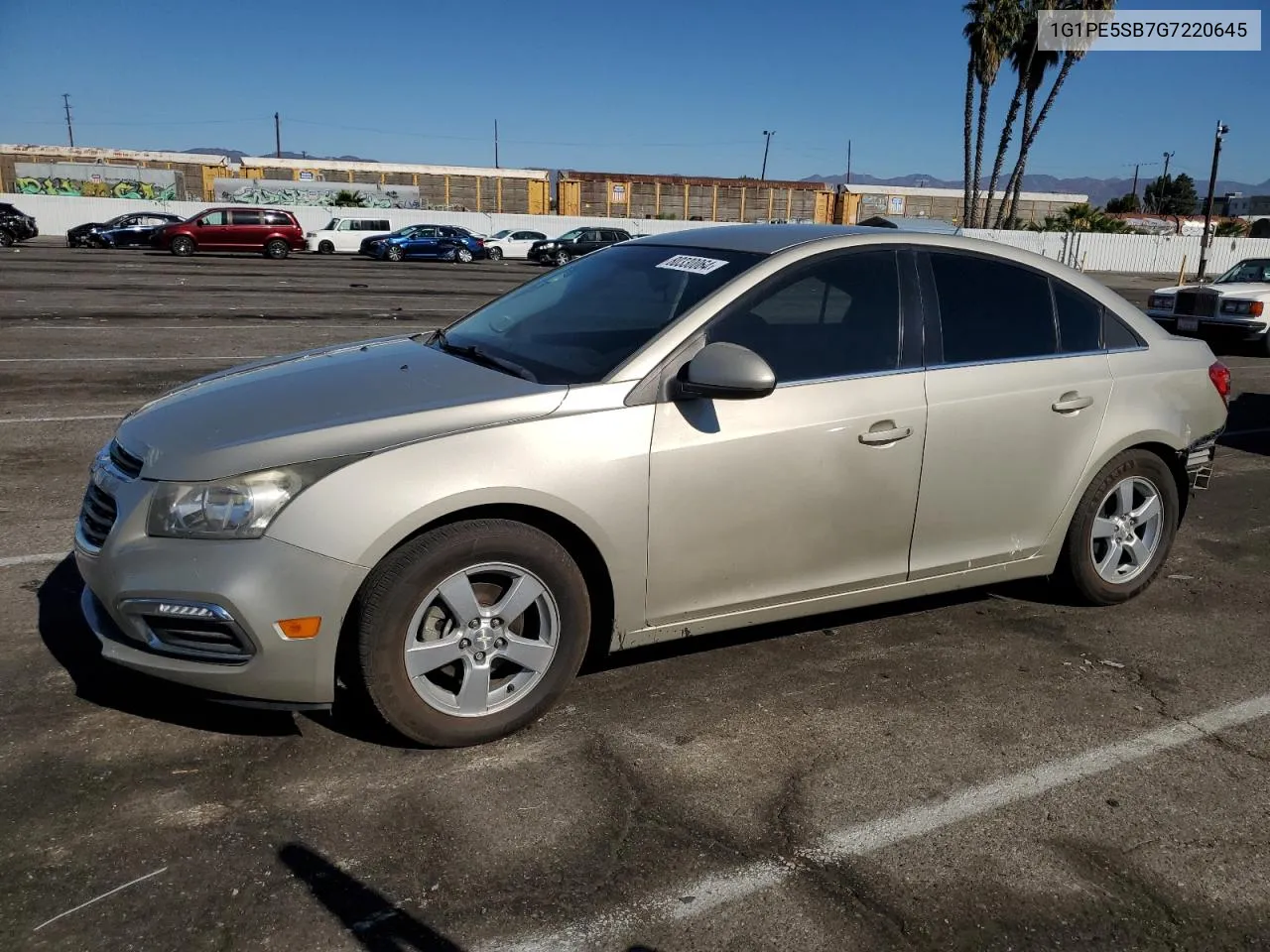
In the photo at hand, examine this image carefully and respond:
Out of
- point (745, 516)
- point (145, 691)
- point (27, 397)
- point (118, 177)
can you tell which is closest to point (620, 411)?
point (745, 516)

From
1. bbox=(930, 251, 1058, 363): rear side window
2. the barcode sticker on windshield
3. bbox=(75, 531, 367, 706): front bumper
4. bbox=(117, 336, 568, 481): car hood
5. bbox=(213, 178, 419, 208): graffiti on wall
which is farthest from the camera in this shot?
bbox=(213, 178, 419, 208): graffiti on wall

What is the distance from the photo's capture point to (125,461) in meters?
3.32

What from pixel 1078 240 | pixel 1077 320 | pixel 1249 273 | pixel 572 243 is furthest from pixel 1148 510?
pixel 1078 240

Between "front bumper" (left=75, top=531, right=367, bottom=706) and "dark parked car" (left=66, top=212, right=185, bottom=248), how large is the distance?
36.6 m

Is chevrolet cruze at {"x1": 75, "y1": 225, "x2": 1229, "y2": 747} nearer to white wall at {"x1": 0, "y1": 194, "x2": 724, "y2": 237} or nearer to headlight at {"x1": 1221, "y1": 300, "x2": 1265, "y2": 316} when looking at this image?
headlight at {"x1": 1221, "y1": 300, "x2": 1265, "y2": 316}

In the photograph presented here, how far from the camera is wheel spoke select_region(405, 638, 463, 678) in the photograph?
316 cm

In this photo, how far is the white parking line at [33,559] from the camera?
481 cm

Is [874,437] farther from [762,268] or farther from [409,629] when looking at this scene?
[409,629]

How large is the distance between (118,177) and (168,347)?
49351mm

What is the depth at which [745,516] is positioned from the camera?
360cm

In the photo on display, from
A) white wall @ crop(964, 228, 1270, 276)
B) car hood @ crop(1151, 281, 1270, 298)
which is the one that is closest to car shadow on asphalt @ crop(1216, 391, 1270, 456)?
car hood @ crop(1151, 281, 1270, 298)

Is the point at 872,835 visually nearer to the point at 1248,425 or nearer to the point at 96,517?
the point at 96,517

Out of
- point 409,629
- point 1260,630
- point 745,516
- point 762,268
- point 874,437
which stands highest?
point 762,268

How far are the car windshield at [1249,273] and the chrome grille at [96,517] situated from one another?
1723 centimetres
